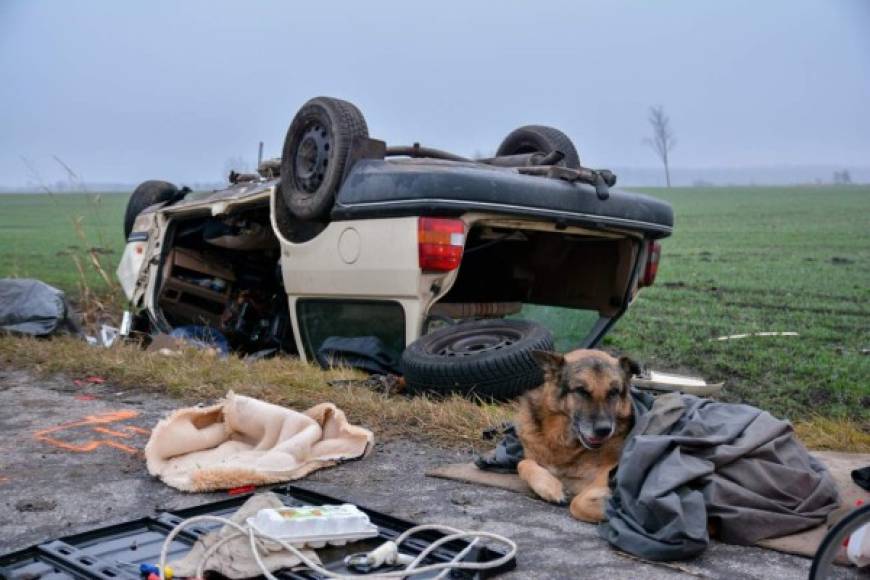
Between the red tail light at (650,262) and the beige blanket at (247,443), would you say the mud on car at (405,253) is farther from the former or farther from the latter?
the beige blanket at (247,443)

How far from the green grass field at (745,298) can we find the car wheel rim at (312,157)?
2.58m

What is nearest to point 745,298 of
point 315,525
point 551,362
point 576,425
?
point 551,362

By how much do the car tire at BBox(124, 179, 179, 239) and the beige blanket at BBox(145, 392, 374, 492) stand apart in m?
5.78

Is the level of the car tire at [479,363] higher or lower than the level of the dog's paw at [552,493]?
higher

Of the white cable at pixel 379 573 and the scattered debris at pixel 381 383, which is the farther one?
the scattered debris at pixel 381 383

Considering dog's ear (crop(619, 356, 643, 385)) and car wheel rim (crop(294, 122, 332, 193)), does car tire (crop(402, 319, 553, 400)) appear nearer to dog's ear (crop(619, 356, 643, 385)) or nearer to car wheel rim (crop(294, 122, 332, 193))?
dog's ear (crop(619, 356, 643, 385))

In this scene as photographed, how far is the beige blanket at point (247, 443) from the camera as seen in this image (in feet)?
13.6

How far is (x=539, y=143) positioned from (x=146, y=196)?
451 centimetres

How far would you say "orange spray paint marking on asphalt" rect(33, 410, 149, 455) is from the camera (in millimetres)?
4879

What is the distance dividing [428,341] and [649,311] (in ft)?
21.5

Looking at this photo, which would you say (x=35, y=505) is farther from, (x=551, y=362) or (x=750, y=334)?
(x=750, y=334)

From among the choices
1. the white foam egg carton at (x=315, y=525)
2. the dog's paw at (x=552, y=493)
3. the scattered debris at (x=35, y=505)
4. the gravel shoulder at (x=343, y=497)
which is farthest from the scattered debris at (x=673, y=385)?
the scattered debris at (x=35, y=505)

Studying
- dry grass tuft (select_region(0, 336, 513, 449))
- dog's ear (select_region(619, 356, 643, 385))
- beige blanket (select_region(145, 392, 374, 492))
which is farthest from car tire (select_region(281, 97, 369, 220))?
dog's ear (select_region(619, 356, 643, 385))

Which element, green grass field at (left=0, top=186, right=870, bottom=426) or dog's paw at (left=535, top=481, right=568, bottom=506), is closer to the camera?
dog's paw at (left=535, top=481, right=568, bottom=506)
